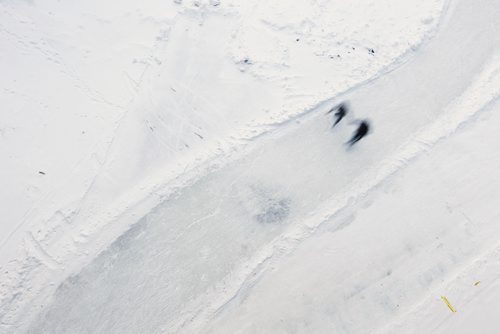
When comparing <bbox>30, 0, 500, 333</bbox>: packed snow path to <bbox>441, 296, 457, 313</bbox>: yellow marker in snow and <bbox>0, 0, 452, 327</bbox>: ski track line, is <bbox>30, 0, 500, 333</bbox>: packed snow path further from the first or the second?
<bbox>441, 296, 457, 313</bbox>: yellow marker in snow

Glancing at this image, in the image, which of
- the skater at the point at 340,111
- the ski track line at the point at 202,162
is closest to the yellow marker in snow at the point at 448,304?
the skater at the point at 340,111

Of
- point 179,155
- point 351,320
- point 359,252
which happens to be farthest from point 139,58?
point 351,320

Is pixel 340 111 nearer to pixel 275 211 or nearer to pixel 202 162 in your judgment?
pixel 275 211

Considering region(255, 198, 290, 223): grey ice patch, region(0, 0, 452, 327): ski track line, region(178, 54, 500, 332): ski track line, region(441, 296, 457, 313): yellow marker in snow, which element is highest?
region(0, 0, 452, 327): ski track line

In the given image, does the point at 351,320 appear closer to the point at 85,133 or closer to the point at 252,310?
the point at 252,310

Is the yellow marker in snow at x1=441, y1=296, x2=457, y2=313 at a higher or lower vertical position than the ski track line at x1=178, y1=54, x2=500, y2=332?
lower

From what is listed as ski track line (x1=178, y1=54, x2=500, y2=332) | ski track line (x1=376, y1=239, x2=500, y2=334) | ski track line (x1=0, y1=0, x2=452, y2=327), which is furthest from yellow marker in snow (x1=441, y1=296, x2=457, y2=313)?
ski track line (x1=0, y1=0, x2=452, y2=327)

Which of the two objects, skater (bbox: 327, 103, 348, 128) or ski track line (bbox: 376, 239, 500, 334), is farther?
skater (bbox: 327, 103, 348, 128)

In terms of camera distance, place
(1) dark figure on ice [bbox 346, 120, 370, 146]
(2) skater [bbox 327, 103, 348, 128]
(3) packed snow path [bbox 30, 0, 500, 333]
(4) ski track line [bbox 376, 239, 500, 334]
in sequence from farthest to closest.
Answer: (2) skater [bbox 327, 103, 348, 128] → (1) dark figure on ice [bbox 346, 120, 370, 146] → (3) packed snow path [bbox 30, 0, 500, 333] → (4) ski track line [bbox 376, 239, 500, 334]

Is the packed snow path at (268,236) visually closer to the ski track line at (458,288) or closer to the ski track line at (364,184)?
the ski track line at (364,184)
